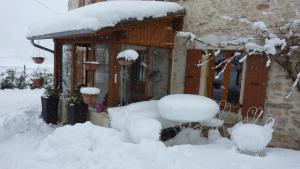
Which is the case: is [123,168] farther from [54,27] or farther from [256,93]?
[54,27]

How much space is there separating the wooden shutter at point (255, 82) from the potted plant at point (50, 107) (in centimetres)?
549

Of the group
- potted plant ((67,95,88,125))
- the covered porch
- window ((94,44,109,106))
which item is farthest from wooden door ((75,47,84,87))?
potted plant ((67,95,88,125))

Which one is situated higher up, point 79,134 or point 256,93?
point 256,93

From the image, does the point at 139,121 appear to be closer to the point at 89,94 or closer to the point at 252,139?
the point at 89,94

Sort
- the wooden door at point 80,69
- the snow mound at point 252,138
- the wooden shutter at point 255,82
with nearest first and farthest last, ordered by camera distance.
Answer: the snow mound at point 252,138, the wooden shutter at point 255,82, the wooden door at point 80,69

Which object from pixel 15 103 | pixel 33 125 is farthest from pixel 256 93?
pixel 15 103

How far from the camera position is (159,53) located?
30.2ft

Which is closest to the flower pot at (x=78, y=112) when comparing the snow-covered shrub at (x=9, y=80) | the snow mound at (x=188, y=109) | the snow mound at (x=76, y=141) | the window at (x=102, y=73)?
the snow mound at (x=76, y=141)

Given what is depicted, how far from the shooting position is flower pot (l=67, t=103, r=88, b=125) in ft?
24.6

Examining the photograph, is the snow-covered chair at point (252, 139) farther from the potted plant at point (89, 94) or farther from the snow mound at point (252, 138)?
the potted plant at point (89, 94)

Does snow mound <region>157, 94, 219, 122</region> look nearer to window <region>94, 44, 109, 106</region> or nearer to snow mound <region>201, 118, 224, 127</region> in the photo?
snow mound <region>201, 118, 224, 127</region>

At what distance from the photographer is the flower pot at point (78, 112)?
24.6 ft

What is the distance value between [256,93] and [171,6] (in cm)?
298

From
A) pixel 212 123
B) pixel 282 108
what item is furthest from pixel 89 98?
pixel 282 108
